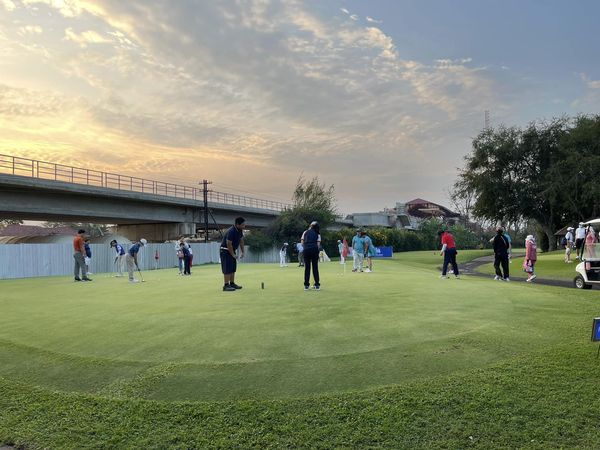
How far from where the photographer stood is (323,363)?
18.6ft

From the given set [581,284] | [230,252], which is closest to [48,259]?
[230,252]

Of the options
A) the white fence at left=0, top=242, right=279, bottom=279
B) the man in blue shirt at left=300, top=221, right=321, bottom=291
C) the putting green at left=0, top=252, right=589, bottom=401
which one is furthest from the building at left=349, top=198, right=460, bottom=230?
the putting green at left=0, top=252, right=589, bottom=401

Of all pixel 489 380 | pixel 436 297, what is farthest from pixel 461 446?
pixel 436 297

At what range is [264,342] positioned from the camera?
259 inches

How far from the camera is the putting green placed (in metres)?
5.38

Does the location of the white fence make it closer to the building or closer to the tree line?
the tree line

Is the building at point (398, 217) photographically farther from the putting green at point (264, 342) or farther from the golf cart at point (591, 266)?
the putting green at point (264, 342)

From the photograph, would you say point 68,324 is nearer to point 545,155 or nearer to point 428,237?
point 545,155

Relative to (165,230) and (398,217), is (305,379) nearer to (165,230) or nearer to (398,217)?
(165,230)

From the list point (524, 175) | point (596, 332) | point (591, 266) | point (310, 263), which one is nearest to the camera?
point (596, 332)

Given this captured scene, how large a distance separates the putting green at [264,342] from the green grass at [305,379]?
0.03 meters

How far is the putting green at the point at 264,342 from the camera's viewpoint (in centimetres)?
538

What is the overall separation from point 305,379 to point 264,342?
4.61 feet

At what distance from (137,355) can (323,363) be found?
8.74ft
